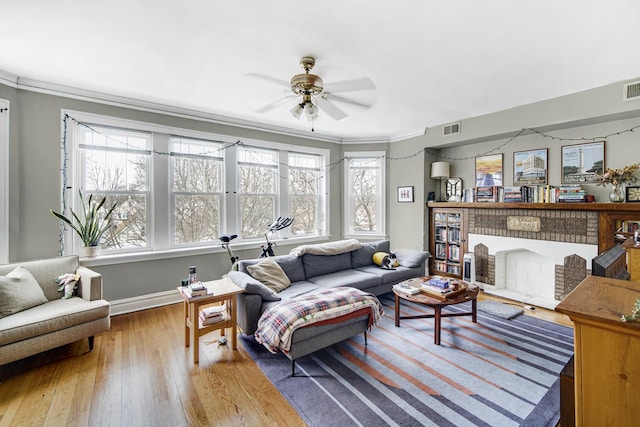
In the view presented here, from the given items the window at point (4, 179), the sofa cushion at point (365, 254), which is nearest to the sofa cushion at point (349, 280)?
the sofa cushion at point (365, 254)

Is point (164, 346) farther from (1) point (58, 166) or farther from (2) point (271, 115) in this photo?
(2) point (271, 115)

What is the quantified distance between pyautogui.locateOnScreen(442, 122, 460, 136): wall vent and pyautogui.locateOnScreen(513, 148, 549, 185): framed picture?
3.02 feet

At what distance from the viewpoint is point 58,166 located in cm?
330

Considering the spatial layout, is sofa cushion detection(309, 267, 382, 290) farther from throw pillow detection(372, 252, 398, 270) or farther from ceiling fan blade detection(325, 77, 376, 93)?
ceiling fan blade detection(325, 77, 376, 93)

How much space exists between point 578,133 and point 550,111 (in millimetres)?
555

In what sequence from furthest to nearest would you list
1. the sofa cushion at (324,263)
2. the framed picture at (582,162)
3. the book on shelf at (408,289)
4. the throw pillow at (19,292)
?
the sofa cushion at (324,263)
the framed picture at (582,162)
the book on shelf at (408,289)
the throw pillow at (19,292)

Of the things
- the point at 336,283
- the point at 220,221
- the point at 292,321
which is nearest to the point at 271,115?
the point at 220,221

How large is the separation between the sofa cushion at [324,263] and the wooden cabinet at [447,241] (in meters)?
1.96

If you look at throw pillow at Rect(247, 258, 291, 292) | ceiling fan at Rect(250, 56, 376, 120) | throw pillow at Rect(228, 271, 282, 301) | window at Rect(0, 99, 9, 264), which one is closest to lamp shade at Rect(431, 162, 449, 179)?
ceiling fan at Rect(250, 56, 376, 120)

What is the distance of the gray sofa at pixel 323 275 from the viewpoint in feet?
9.29

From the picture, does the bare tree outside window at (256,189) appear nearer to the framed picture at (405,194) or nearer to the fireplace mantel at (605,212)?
the framed picture at (405,194)

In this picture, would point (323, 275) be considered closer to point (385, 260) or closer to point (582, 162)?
point (385, 260)

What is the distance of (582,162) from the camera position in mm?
3797

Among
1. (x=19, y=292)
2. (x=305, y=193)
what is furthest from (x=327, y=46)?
(x=19, y=292)
